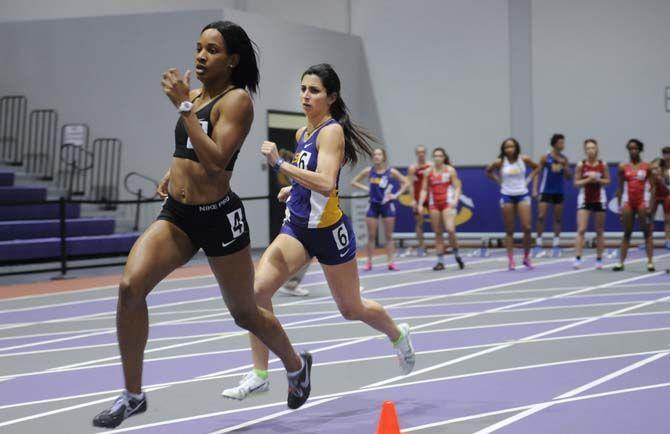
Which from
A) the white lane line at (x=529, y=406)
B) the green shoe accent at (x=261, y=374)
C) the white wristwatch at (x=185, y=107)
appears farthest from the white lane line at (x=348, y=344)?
the white wristwatch at (x=185, y=107)

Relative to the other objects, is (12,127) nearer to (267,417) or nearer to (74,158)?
(74,158)

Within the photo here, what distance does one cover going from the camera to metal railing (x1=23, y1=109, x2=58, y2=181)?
20469 millimetres

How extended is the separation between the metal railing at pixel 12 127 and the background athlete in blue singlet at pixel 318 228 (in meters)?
15.9

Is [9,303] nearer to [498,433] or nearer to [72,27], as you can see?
[498,433]

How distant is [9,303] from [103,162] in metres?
8.83

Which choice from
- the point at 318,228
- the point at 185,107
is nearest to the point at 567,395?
the point at 318,228

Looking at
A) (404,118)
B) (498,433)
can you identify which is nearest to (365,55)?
(404,118)

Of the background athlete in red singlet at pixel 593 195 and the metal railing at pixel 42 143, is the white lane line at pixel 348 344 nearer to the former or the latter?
the background athlete in red singlet at pixel 593 195

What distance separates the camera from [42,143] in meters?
20.4

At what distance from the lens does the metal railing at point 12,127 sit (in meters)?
20.6

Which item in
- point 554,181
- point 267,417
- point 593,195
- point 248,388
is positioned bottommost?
point 267,417

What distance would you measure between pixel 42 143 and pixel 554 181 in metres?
10.7

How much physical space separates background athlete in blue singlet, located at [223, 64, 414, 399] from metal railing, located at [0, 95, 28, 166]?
15.9 m

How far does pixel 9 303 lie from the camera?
12039 mm
